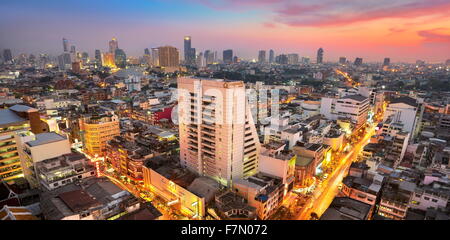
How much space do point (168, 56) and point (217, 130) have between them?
251ft

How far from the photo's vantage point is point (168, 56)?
84.6m

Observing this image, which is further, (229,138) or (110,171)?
(110,171)

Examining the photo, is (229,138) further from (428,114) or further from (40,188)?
(428,114)

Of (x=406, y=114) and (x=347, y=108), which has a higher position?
(x=406, y=114)

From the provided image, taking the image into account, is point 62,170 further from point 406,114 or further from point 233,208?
point 406,114

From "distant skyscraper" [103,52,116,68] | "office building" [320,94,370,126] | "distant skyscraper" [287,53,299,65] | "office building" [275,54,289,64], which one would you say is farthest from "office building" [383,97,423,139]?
"distant skyscraper" [287,53,299,65]

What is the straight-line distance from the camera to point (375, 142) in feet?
67.8

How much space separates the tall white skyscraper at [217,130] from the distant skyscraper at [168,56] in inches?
2897

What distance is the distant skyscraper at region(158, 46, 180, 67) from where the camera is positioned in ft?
277

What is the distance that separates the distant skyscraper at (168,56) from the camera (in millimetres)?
84500

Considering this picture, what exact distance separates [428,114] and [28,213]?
36102mm

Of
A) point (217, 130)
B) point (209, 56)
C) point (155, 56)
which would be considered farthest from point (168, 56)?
point (217, 130)
